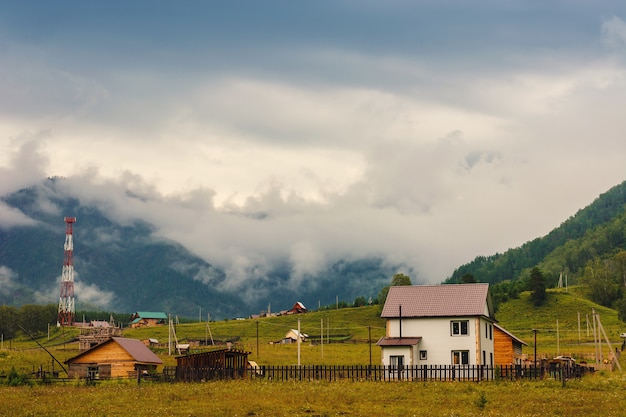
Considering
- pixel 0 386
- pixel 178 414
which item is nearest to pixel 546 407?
pixel 178 414

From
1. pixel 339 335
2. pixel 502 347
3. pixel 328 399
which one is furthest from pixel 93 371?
pixel 339 335

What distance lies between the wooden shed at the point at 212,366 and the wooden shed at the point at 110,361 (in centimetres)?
706

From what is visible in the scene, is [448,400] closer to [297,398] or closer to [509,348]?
[297,398]

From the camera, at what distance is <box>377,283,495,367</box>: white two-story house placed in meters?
76.1

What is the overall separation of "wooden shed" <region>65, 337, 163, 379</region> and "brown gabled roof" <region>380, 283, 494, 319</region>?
21.7 meters

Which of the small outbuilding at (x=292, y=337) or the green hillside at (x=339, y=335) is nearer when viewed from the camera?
the green hillside at (x=339, y=335)

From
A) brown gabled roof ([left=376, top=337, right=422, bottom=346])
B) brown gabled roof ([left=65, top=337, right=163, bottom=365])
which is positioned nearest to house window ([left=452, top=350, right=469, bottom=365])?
brown gabled roof ([left=376, top=337, right=422, bottom=346])

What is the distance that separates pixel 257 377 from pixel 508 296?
120 metres

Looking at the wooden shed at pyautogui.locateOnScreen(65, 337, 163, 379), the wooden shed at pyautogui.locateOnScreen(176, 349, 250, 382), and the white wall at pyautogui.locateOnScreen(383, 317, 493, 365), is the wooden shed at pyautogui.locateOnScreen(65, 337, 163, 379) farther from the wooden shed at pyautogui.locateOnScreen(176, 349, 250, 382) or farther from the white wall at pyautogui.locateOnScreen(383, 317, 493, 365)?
the white wall at pyautogui.locateOnScreen(383, 317, 493, 365)

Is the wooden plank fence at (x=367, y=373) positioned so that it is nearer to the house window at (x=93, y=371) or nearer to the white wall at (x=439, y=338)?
the white wall at (x=439, y=338)

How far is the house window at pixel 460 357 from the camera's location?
7606 centimetres

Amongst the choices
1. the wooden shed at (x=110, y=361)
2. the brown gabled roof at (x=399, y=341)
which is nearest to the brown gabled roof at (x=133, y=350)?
the wooden shed at (x=110, y=361)

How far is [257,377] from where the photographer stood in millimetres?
68812

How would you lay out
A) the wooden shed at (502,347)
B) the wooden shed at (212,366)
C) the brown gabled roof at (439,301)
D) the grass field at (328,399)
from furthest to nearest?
1. the wooden shed at (502,347)
2. the brown gabled roof at (439,301)
3. the wooden shed at (212,366)
4. the grass field at (328,399)
